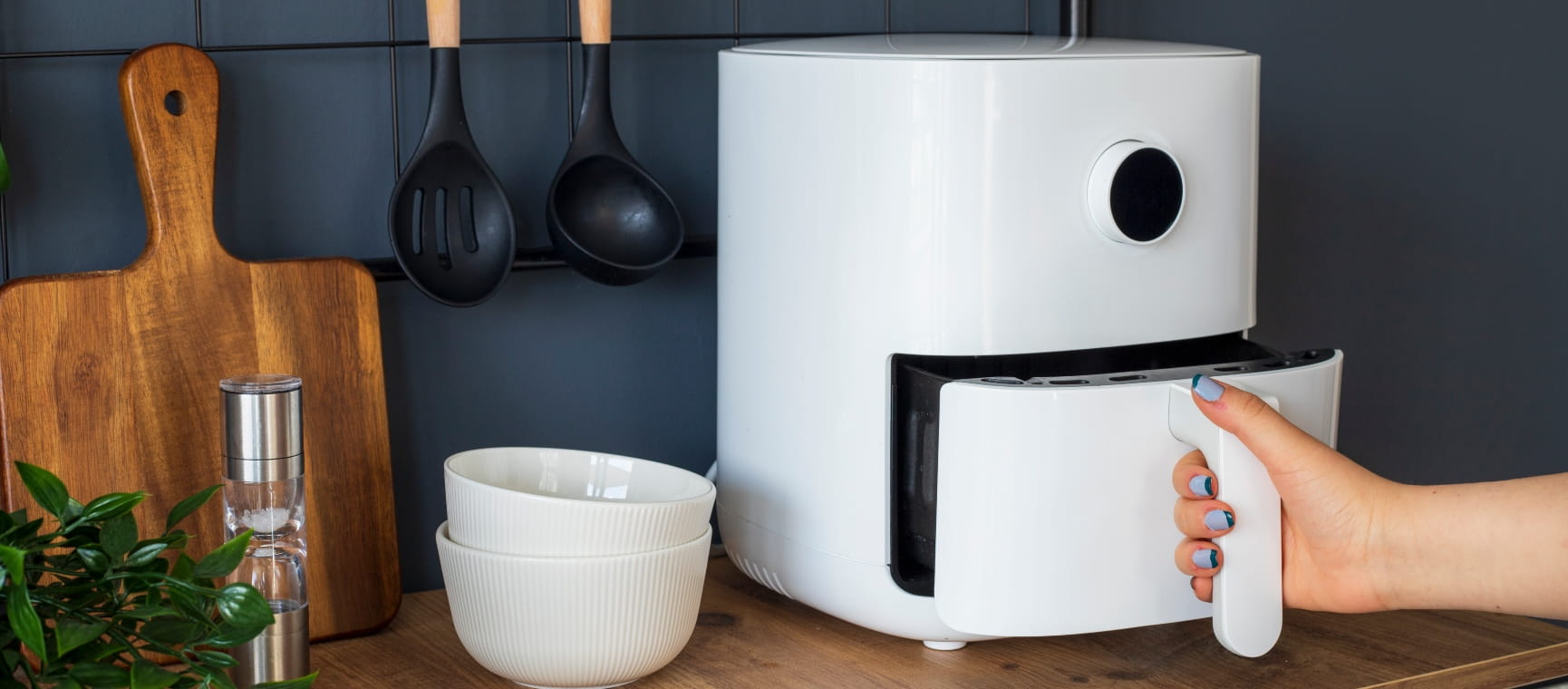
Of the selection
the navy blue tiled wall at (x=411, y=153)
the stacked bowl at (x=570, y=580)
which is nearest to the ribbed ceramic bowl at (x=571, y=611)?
the stacked bowl at (x=570, y=580)

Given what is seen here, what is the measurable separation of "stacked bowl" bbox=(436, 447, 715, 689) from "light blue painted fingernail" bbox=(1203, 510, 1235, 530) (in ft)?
0.90

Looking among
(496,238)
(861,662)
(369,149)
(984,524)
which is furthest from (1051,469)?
(369,149)

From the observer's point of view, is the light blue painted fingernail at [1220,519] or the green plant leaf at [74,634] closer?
the green plant leaf at [74,634]

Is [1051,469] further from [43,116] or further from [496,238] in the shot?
[43,116]

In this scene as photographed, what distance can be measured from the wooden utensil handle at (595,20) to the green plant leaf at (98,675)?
53 cm

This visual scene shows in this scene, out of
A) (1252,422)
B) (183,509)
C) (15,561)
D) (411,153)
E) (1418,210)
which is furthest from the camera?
(1418,210)

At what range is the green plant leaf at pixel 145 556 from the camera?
1.79 feet

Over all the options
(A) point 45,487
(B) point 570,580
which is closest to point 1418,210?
(B) point 570,580

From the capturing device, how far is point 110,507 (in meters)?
0.54

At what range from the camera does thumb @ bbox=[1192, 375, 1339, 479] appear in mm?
726

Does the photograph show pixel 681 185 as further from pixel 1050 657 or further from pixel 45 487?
pixel 45 487

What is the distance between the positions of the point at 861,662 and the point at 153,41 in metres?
0.56

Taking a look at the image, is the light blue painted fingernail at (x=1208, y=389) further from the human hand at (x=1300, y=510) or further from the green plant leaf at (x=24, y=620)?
the green plant leaf at (x=24, y=620)

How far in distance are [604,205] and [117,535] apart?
46cm
